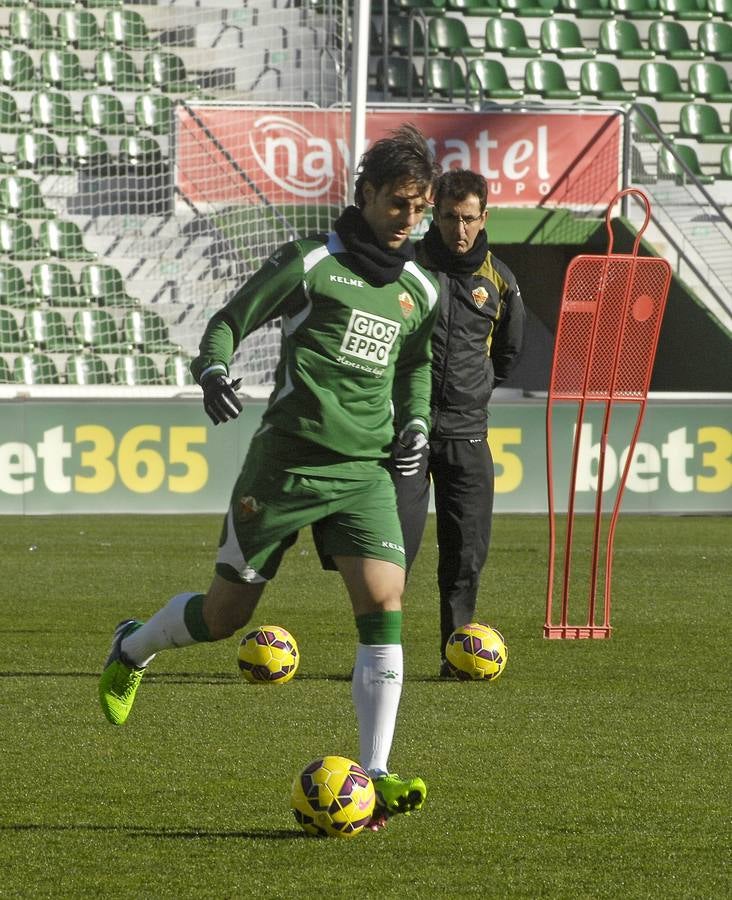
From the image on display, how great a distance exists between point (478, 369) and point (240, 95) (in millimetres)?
12811

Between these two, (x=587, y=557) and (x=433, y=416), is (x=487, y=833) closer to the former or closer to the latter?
Result: (x=433, y=416)

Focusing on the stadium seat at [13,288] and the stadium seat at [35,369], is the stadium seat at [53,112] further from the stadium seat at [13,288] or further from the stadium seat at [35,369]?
the stadium seat at [35,369]

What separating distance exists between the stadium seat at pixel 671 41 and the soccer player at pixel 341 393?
18.1m

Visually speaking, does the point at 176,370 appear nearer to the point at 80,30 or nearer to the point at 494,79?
the point at 80,30

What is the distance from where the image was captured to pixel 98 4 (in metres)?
19.3

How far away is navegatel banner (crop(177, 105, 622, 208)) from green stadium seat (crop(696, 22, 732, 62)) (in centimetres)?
449

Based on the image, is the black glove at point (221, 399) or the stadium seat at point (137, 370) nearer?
the black glove at point (221, 399)

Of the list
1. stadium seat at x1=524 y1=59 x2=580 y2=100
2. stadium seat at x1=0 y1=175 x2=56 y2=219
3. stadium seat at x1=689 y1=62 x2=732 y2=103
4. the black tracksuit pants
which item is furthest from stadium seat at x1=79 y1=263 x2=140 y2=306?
the black tracksuit pants

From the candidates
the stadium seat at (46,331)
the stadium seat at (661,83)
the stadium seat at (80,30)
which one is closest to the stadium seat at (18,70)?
the stadium seat at (80,30)

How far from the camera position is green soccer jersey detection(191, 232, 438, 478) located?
4.74 m

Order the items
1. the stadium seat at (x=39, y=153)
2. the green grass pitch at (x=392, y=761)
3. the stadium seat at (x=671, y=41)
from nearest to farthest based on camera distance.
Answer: the green grass pitch at (x=392, y=761)
the stadium seat at (x=39, y=153)
the stadium seat at (x=671, y=41)

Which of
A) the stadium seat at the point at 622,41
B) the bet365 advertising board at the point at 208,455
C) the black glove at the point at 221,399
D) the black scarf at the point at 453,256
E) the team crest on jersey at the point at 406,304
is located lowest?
the bet365 advertising board at the point at 208,455

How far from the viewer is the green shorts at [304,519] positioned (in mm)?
4707

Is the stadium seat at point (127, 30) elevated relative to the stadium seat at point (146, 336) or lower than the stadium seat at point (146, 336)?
elevated
